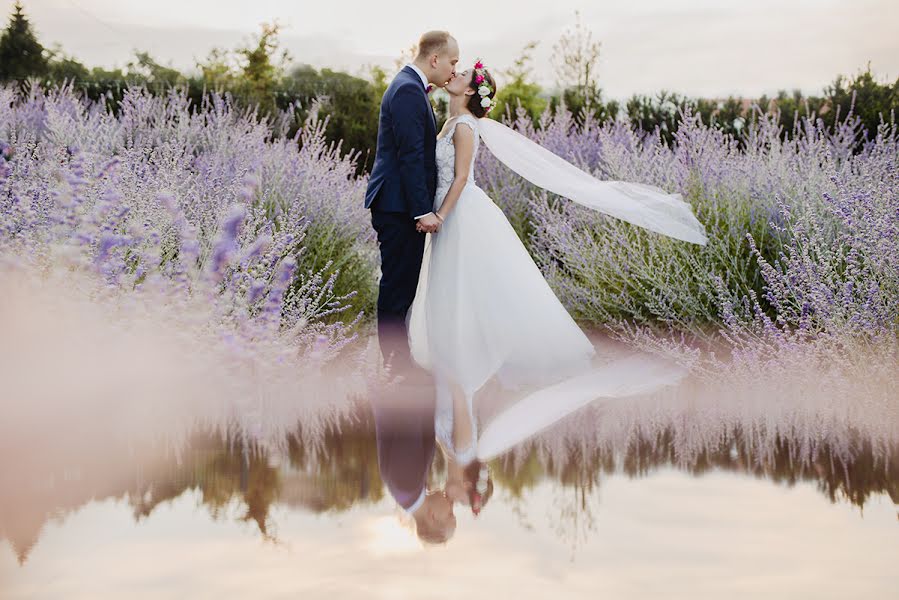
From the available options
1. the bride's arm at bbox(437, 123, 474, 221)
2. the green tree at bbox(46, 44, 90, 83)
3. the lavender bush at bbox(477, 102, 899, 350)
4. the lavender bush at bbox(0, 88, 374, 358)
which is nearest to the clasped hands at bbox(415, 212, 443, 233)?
the bride's arm at bbox(437, 123, 474, 221)

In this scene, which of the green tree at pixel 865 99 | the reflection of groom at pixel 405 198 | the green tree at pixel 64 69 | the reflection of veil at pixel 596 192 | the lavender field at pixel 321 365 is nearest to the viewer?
the lavender field at pixel 321 365

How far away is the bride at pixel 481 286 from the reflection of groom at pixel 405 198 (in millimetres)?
136

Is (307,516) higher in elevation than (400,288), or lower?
lower

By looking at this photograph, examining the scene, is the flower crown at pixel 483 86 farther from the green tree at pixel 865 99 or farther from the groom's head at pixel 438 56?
the green tree at pixel 865 99

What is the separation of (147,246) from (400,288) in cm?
128

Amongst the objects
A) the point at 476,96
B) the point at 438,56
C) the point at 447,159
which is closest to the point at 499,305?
the point at 447,159

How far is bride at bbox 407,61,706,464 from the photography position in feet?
18.0

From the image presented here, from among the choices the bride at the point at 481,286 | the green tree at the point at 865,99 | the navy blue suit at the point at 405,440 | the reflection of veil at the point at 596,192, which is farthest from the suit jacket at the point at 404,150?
the green tree at the point at 865,99

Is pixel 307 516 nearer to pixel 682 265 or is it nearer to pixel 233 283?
pixel 233 283

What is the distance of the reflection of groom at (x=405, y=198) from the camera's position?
5.14 metres

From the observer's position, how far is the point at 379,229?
213 inches

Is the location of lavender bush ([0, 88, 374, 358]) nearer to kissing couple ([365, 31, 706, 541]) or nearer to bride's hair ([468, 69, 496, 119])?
kissing couple ([365, 31, 706, 541])

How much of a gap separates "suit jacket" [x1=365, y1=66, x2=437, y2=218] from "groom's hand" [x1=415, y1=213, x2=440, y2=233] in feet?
0.10

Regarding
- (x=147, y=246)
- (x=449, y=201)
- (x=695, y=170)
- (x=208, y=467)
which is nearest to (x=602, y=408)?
(x=449, y=201)
